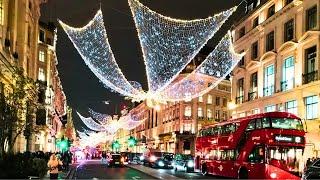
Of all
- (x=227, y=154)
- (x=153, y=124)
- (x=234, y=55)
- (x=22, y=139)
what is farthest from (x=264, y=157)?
(x=153, y=124)

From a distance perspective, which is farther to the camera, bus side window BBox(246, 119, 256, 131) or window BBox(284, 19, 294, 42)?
window BBox(284, 19, 294, 42)

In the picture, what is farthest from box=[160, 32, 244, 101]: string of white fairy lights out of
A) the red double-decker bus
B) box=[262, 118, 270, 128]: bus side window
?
box=[262, 118, 270, 128]: bus side window

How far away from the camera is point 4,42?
35312 millimetres

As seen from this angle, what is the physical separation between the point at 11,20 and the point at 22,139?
32.8 ft

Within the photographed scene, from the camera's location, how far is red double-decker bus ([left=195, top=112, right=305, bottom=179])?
98.0 ft

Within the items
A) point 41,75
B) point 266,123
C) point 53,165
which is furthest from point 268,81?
point 41,75

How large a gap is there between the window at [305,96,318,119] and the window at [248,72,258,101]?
11.0 meters

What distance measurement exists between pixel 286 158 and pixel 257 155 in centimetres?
186

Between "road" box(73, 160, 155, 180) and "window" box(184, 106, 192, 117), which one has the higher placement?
"window" box(184, 106, 192, 117)

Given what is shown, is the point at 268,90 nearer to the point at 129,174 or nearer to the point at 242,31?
the point at 242,31

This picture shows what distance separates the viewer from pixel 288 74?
1868 inches

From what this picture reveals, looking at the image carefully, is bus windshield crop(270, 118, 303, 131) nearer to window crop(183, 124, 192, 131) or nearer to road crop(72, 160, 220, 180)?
road crop(72, 160, 220, 180)

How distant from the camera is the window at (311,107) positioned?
138 feet

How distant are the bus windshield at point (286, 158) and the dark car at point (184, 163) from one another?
20784 mm
